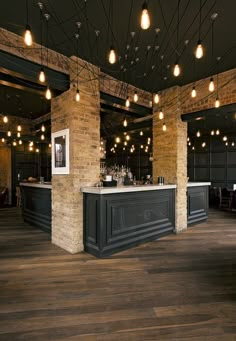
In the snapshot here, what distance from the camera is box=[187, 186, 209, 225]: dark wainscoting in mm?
6044

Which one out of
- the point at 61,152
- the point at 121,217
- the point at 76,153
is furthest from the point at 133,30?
the point at 121,217

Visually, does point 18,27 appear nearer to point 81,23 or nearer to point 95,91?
point 81,23

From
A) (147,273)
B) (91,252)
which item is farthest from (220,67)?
(91,252)

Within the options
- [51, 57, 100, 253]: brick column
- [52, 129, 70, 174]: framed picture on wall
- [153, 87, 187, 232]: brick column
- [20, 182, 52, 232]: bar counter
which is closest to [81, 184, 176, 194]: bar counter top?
[51, 57, 100, 253]: brick column

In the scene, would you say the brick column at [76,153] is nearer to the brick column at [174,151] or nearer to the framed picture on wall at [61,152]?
the framed picture on wall at [61,152]

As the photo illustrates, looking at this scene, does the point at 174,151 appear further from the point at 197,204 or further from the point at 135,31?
the point at 135,31

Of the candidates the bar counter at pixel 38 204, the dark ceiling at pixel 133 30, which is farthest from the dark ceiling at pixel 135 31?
the bar counter at pixel 38 204

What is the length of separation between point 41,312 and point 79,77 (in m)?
3.81

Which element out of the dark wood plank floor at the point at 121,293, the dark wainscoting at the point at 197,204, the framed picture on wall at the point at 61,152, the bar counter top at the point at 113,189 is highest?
the framed picture on wall at the point at 61,152

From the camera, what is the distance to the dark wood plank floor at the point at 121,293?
6.69ft

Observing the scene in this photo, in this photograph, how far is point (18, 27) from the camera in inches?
128

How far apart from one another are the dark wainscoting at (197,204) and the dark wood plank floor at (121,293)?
1.64 metres

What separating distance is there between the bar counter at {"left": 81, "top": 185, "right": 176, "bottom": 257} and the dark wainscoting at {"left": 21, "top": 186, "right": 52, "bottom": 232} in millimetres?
1736

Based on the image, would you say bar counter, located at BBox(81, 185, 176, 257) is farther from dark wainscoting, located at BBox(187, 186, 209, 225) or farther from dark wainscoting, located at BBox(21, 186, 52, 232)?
dark wainscoting, located at BBox(21, 186, 52, 232)
